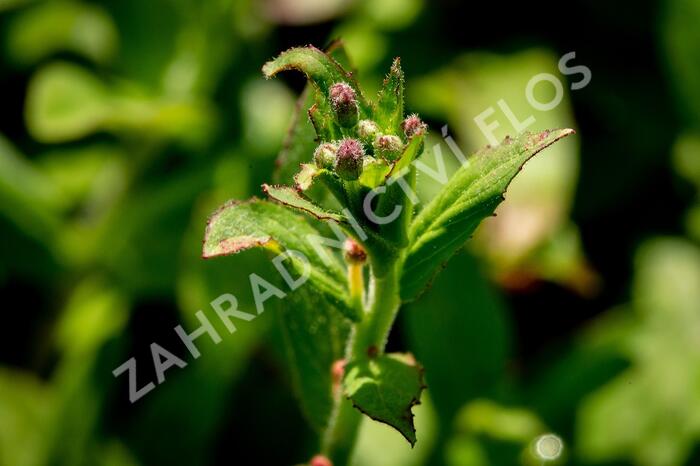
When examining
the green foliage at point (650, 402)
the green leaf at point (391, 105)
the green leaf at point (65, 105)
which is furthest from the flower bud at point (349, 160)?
the green leaf at point (65, 105)

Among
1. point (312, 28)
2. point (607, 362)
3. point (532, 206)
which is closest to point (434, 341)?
point (607, 362)

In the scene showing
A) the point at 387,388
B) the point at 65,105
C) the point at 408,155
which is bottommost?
the point at 387,388

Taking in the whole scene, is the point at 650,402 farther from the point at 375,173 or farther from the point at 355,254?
the point at 375,173

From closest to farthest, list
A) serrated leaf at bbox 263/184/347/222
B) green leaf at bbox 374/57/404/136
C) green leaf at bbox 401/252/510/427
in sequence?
serrated leaf at bbox 263/184/347/222
green leaf at bbox 374/57/404/136
green leaf at bbox 401/252/510/427

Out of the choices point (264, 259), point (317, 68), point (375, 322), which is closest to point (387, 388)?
point (375, 322)

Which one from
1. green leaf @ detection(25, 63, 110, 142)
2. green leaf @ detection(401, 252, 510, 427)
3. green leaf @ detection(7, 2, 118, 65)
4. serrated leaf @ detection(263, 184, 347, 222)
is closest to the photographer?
serrated leaf @ detection(263, 184, 347, 222)

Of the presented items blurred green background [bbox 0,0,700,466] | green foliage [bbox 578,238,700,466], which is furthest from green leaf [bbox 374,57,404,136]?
Answer: green foliage [bbox 578,238,700,466]

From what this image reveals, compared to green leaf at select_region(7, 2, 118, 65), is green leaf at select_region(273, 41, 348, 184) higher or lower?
lower

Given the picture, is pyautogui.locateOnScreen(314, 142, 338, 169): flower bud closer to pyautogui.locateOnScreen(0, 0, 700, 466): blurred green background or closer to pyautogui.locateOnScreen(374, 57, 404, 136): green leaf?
pyautogui.locateOnScreen(374, 57, 404, 136): green leaf
